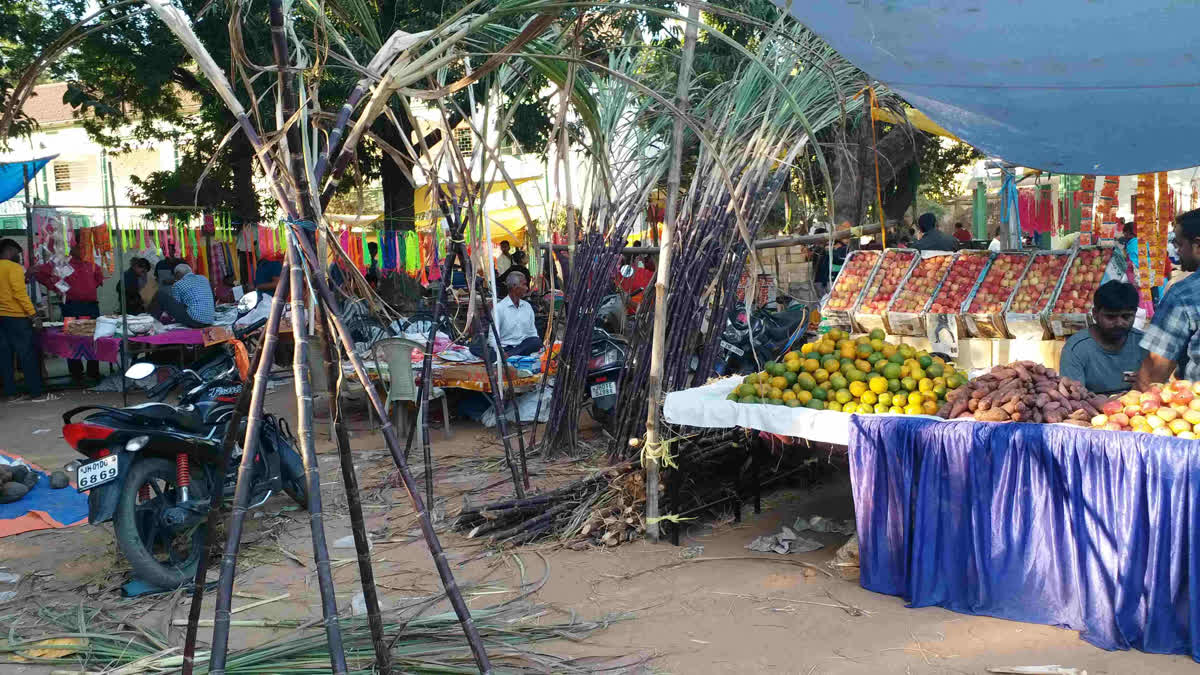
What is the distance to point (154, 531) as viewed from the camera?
4.62 m

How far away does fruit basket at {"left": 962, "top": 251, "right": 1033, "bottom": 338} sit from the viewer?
7109 millimetres

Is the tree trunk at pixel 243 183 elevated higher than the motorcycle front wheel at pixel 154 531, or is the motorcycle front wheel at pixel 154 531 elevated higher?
the tree trunk at pixel 243 183

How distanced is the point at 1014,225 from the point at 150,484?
7342 millimetres

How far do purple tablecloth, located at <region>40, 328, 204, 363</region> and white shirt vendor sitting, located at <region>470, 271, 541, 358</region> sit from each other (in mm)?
3663

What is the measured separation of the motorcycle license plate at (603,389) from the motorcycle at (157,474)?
2.32 m

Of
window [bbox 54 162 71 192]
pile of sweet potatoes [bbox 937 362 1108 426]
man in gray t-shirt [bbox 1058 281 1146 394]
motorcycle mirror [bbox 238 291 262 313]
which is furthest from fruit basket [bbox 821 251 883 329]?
window [bbox 54 162 71 192]

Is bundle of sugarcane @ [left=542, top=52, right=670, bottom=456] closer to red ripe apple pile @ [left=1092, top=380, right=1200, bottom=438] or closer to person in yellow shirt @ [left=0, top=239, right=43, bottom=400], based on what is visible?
red ripe apple pile @ [left=1092, top=380, right=1200, bottom=438]

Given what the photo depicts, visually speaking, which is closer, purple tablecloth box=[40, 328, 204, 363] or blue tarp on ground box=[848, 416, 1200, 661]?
blue tarp on ground box=[848, 416, 1200, 661]

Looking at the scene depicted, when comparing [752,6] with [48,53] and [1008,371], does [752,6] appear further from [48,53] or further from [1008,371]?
[48,53]

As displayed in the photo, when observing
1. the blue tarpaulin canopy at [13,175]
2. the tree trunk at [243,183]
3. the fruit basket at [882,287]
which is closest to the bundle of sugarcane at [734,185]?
the fruit basket at [882,287]

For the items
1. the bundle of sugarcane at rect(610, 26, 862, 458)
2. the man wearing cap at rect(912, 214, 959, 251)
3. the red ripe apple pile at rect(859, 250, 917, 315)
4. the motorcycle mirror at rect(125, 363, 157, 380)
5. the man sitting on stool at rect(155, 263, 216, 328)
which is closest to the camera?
the motorcycle mirror at rect(125, 363, 157, 380)

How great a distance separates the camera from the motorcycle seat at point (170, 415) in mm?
4619

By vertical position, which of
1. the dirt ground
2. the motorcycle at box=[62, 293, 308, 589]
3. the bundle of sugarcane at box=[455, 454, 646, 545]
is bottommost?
the dirt ground

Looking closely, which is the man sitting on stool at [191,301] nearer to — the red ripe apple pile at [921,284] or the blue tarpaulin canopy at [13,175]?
the blue tarpaulin canopy at [13,175]
